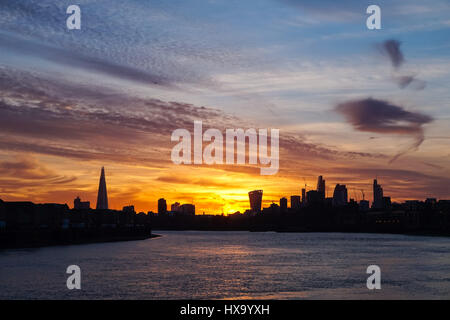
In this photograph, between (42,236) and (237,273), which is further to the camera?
(42,236)

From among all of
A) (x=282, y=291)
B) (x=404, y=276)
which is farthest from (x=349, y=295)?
(x=404, y=276)

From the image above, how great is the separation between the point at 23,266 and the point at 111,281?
98.5ft

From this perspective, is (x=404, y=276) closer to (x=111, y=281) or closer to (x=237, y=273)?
(x=237, y=273)
